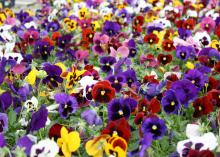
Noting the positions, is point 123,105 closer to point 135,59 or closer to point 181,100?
point 181,100

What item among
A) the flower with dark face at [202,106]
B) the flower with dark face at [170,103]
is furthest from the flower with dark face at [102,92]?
the flower with dark face at [202,106]

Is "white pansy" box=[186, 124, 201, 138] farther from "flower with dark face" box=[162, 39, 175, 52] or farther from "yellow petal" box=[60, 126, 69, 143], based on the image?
"flower with dark face" box=[162, 39, 175, 52]

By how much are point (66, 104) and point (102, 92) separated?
0.19 metres

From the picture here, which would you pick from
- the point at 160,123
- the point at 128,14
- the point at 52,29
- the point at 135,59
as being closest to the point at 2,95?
the point at 160,123

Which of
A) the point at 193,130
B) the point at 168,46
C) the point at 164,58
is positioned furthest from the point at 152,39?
the point at 193,130

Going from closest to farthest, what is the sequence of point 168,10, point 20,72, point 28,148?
point 28,148
point 20,72
point 168,10

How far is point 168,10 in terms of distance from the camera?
577 cm

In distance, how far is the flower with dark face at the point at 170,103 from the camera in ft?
7.98

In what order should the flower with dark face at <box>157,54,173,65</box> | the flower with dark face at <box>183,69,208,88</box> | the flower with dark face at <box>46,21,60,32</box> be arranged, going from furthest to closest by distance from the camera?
the flower with dark face at <box>46,21,60,32</box>
the flower with dark face at <box>157,54,173,65</box>
the flower with dark face at <box>183,69,208,88</box>

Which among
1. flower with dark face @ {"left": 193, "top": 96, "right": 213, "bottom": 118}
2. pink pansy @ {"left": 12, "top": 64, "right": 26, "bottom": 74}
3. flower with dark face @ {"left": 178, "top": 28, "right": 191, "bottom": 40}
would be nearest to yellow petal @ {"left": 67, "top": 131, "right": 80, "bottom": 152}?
flower with dark face @ {"left": 193, "top": 96, "right": 213, "bottom": 118}

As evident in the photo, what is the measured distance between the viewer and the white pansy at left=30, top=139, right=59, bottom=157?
2002 millimetres

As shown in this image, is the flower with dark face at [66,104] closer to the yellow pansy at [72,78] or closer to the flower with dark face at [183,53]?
the yellow pansy at [72,78]

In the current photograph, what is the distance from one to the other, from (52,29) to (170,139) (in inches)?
115

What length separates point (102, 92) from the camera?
97.8 inches
